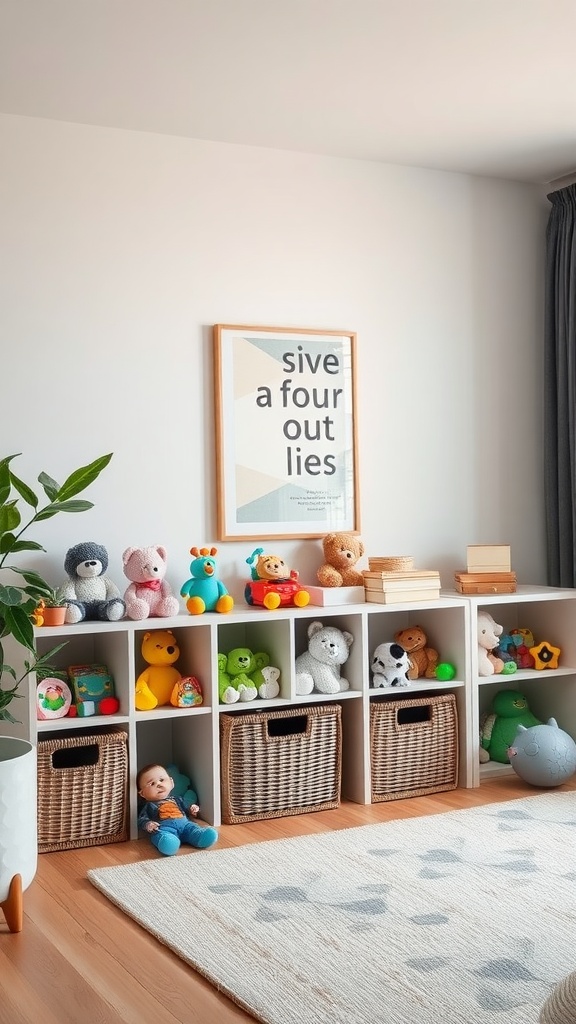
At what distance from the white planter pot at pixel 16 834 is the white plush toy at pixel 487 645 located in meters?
1.81

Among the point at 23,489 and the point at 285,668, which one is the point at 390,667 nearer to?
the point at 285,668

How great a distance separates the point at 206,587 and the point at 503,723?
1341 mm

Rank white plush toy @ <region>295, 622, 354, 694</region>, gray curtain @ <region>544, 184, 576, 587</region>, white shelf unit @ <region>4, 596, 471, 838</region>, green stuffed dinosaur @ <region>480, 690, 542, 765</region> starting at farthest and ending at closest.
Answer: gray curtain @ <region>544, 184, 576, 587</region>
green stuffed dinosaur @ <region>480, 690, 542, 765</region>
white plush toy @ <region>295, 622, 354, 694</region>
white shelf unit @ <region>4, 596, 471, 838</region>

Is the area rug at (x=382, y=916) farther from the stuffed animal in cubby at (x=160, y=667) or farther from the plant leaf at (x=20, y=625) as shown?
the plant leaf at (x=20, y=625)

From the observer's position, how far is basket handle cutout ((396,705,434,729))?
3750mm

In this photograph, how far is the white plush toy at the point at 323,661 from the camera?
360 cm

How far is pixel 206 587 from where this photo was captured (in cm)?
349

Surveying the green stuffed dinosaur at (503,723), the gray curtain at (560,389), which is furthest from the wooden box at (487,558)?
the green stuffed dinosaur at (503,723)

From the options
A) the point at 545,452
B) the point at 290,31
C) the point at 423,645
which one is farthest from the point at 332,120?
the point at 423,645

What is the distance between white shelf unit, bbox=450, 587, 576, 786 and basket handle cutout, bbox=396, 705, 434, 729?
0.52ft

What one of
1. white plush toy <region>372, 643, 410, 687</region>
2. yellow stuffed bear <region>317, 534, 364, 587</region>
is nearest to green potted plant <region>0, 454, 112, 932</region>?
yellow stuffed bear <region>317, 534, 364, 587</region>

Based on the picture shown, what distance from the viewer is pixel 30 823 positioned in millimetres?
2656

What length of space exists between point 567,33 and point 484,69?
0.30 m

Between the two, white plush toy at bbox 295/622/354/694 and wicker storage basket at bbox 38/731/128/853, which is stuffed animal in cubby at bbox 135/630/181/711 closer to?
wicker storage basket at bbox 38/731/128/853
